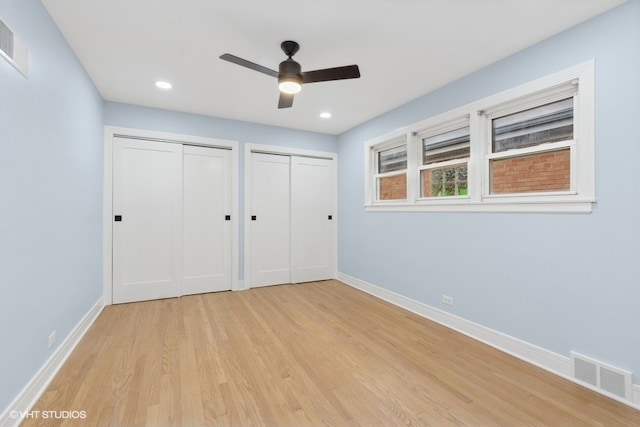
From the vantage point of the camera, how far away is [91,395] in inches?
71.0

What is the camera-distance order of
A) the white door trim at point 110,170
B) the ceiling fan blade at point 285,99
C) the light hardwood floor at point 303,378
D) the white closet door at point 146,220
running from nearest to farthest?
the light hardwood floor at point 303,378
the ceiling fan blade at point 285,99
the white door trim at point 110,170
the white closet door at point 146,220

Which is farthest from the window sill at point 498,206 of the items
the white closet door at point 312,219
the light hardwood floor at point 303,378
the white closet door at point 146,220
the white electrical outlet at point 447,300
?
the white closet door at point 146,220

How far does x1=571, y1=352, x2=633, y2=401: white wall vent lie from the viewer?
5.82 ft

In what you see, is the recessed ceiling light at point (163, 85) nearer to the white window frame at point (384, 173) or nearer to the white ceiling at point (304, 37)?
the white ceiling at point (304, 37)

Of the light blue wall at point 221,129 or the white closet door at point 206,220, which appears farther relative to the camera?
the white closet door at point 206,220

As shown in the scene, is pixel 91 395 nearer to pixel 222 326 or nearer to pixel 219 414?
pixel 219 414

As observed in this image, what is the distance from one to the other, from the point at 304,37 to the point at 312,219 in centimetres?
301

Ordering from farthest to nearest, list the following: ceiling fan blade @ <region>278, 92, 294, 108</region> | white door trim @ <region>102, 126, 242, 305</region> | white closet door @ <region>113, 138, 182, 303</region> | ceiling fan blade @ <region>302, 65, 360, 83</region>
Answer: white closet door @ <region>113, 138, 182, 303</region> → white door trim @ <region>102, 126, 242, 305</region> → ceiling fan blade @ <region>278, 92, 294, 108</region> → ceiling fan blade @ <region>302, 65, 360, 83</region>

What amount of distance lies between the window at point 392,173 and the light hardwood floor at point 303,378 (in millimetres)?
1732

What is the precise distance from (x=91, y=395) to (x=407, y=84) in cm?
382

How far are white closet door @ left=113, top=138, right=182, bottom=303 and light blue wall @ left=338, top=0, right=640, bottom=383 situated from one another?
3.30 m

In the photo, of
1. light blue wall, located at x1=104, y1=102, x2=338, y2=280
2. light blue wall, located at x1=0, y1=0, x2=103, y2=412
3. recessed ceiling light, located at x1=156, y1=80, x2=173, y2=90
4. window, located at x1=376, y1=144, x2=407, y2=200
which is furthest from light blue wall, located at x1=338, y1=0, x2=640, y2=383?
light blue wall, located at x1=0, y1=0, x2=103, y2=412

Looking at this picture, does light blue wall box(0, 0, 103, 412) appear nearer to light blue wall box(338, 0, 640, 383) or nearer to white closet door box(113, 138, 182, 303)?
white closet door box(113, 138, 182, 303)

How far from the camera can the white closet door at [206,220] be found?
399 cm
